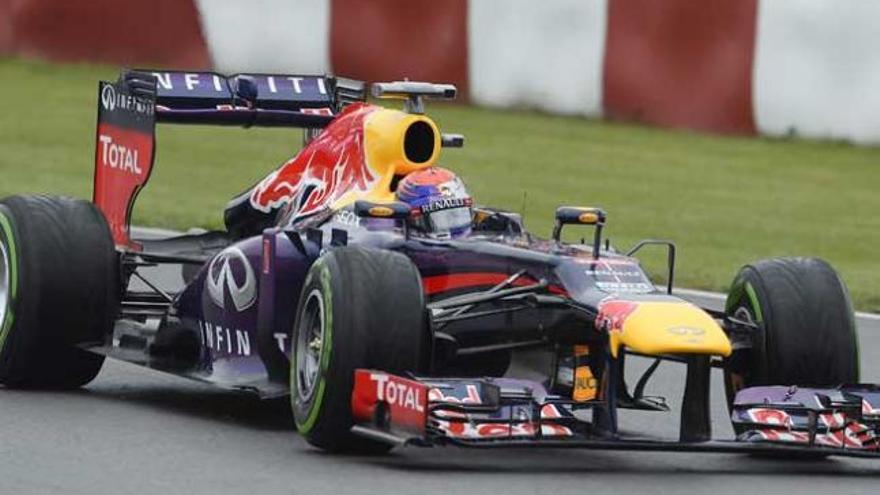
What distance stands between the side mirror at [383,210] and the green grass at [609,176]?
18.9 feet

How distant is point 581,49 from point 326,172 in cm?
1042

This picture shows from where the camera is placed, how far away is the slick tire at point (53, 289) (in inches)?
401

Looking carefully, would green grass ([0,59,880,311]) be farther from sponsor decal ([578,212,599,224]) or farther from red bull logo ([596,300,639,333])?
red bull logo ([596,300,639,333])

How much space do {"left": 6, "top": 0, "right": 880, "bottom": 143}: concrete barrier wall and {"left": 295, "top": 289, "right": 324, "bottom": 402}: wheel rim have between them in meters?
11.0

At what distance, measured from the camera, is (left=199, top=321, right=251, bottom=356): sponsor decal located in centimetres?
981

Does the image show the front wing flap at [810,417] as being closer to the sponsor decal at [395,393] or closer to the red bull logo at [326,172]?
the sponsor decal at [395,393]

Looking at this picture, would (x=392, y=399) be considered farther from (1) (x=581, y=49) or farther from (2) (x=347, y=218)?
(1) (x=581, y=49)

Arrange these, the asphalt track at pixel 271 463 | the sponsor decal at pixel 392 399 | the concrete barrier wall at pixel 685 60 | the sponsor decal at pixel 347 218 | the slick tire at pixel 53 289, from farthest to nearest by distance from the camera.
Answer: the concrete barrier wall at pixel 685 60 → the slick tire at pixel 53 289 → the sponsor decal at pixel 347 218 → the sponsor decal at pixel 392 399 → the asphalt track at pixel 271 463

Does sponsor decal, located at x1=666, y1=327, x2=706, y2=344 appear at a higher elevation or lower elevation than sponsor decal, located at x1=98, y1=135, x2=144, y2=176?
lower

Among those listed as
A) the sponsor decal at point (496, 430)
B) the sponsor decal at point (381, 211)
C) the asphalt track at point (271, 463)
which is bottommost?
the asphalt track at point (271, 463)

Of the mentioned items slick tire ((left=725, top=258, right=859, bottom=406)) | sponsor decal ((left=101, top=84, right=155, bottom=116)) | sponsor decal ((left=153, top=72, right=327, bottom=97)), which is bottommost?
slick tire ((left=725, top=258, right=859, bottom=406))

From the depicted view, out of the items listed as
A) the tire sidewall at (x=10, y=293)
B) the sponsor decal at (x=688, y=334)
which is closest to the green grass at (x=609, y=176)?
the tire sidewall at (x=10, y=293)

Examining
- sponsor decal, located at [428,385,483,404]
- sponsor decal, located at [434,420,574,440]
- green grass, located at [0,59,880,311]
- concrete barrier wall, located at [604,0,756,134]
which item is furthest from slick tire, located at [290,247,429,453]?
concrete barrier wall, located at [604,0,756,134]

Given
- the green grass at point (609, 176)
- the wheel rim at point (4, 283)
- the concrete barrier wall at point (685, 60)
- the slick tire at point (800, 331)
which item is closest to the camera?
the slick tire at point (800, 331)
